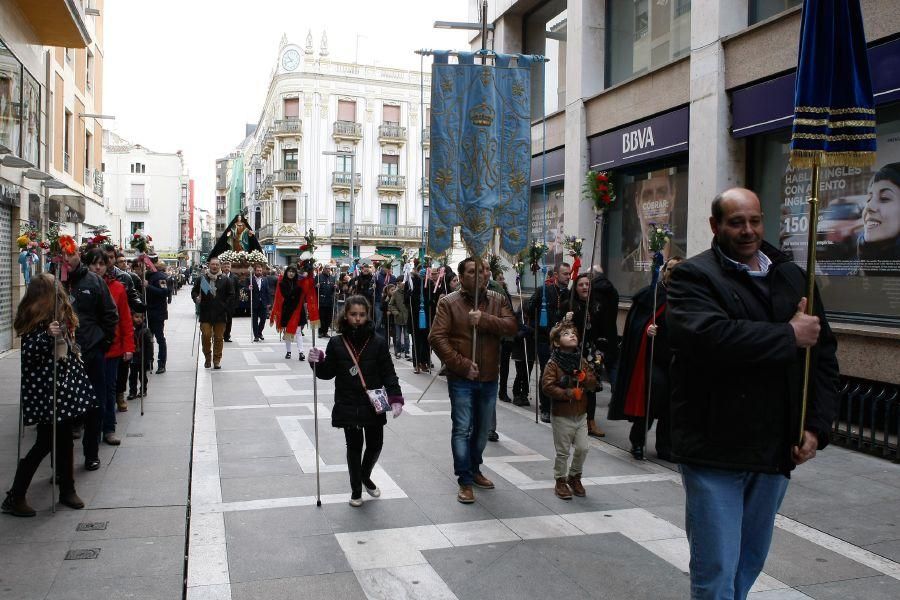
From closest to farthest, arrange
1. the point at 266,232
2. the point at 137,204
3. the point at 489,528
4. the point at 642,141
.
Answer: the point at 489,528 → the point at 642,141 → the point at 266,232 → the point at 137,204

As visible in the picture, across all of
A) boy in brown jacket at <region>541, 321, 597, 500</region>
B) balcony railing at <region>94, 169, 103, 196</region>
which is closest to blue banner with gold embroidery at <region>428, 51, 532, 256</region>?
boy in brown jacket at <region>541, 321, 597, 500</region>

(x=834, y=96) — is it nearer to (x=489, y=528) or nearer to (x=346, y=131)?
(x=489, y=528)

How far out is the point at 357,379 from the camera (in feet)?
20.1

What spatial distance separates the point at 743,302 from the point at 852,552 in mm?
3172

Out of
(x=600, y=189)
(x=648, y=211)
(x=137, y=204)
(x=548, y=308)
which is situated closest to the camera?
(x=600, y=189)

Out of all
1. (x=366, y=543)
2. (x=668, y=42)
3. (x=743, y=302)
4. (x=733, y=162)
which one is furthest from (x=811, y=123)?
(x=668, y=42)

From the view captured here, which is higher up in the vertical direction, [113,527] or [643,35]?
[643,35]

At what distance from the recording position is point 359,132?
58.5 m

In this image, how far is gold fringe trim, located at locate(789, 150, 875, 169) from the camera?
3.55 metres

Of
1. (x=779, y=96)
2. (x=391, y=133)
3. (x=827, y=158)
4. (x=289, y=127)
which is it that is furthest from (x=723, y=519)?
(x=289, y=127)

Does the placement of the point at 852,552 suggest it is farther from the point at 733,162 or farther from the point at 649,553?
the point at 733,162

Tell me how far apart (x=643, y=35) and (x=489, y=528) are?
410 inches

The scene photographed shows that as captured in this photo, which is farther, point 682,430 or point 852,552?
point 852,552

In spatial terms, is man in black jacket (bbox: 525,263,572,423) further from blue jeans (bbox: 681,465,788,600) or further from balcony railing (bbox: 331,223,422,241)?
balcony railing (bbox: 331,223,422,241)
